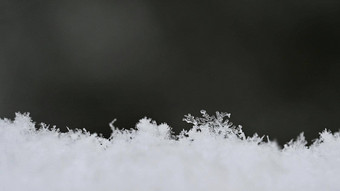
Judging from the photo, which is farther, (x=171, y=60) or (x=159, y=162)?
(x=171, y=60)

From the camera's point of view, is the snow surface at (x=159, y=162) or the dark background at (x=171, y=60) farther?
the dark background at (x=171, y=60)

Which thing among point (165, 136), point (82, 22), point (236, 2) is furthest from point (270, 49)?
point (165, 136)

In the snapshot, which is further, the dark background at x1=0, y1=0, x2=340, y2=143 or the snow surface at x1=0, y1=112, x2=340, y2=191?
the dark background at x1=0, y1=0, x2=340, y2=143

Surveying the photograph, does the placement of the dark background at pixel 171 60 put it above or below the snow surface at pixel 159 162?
above

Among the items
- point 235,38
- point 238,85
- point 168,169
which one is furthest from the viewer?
point 235,38

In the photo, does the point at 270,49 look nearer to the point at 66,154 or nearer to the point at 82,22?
the point at 82,22
